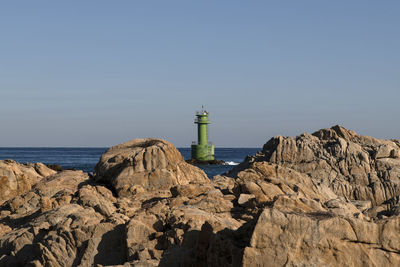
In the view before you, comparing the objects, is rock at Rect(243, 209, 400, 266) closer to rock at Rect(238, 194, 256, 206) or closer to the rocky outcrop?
rock at Rect(238, 194, 256, 206)

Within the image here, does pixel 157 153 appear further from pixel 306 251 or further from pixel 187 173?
pixel 306 251

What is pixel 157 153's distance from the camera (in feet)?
106

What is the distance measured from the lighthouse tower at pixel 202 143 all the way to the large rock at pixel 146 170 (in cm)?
7390

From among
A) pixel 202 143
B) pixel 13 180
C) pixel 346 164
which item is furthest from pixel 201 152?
pixel 13 180

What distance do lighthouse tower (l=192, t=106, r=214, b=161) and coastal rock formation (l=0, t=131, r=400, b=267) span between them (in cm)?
6942

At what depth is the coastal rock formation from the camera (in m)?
13.6

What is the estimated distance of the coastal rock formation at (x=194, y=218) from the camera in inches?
536

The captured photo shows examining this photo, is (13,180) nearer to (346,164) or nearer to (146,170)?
(146,170)

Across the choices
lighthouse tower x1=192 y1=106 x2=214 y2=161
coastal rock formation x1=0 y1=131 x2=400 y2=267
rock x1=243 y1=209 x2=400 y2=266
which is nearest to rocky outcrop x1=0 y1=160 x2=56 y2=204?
coastal rock formation x1=0 y1=131 x2=400 y2=267

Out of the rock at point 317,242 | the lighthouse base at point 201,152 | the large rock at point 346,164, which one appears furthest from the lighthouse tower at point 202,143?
the rock at point 317,242

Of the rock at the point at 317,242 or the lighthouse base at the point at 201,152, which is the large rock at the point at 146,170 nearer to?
the rock at the point at 317,242

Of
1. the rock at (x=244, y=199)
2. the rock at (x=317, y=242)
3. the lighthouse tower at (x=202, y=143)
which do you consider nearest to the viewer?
the rock at (x=317, y=242)

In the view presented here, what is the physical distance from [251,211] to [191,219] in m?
3.47

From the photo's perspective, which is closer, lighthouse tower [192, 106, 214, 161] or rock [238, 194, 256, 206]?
rock [238, 194, 256, 206]
